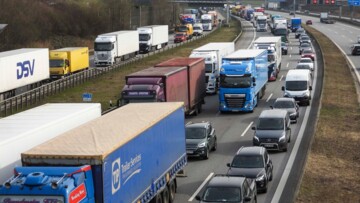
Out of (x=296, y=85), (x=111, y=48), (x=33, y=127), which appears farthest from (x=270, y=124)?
(x=111, y=48)

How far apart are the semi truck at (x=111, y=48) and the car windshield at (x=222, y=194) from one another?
55.4 m

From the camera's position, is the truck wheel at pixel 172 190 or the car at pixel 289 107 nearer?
the truck wheel at pixel 172 190

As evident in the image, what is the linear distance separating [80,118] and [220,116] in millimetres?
22624

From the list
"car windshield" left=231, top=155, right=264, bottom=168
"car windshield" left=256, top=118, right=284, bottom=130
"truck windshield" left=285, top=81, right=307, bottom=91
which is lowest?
"car windshield" left=231, top=155, right=264, bottom=168

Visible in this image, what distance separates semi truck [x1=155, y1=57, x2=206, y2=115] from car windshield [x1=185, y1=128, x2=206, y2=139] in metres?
9.38

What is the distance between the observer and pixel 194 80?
151 feet

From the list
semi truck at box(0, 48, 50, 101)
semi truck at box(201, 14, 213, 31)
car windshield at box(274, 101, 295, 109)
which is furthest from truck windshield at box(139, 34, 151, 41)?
car windshield at box(274, 101, 295, 109)

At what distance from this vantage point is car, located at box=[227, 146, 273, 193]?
27656 millimetres

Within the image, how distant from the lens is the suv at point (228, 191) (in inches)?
932

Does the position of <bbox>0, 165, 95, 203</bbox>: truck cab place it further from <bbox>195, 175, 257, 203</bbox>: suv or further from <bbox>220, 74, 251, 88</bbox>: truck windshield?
<bbox>220, 74, 251, 88</bbox>: truck windshield

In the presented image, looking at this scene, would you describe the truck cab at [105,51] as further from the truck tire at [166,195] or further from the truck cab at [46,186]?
the truck cab at [46,186]

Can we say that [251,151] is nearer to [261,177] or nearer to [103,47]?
[261,177]

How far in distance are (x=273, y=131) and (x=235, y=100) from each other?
11.3 m

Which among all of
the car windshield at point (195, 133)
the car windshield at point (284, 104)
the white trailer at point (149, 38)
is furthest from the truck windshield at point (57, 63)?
the car windshield at point (195, 133)
